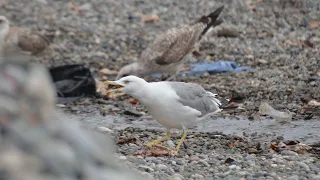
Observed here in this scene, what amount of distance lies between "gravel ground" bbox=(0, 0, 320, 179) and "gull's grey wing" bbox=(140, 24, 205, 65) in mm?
502

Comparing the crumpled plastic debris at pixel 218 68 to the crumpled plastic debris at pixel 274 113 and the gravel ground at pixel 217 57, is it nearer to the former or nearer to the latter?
the gravel ground at pixel 217 57

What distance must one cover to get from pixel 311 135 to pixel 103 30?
25.8 ft

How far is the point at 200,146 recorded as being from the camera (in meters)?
7.00

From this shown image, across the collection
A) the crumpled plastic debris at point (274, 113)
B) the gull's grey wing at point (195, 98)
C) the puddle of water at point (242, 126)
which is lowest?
the puddle of water at point (242, 126)

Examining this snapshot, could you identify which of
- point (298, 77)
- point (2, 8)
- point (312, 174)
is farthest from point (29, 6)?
point (312, 174)

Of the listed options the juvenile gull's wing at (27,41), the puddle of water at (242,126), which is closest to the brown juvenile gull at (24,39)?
the juvenile gull's wing at (27,41)

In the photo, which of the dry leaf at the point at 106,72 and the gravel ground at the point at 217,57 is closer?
the gravel ground at the point at 217,57

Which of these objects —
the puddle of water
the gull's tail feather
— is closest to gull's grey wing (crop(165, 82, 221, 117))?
the puddle of water

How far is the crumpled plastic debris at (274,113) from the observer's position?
27.8 ft

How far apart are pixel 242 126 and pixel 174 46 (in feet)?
11.9

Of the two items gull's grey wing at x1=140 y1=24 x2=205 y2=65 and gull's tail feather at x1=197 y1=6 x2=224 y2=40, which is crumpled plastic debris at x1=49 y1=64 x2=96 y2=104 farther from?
gull's tail feather at x1=197 y1=6 x2=224 y2=40

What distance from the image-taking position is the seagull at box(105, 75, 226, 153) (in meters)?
6.49

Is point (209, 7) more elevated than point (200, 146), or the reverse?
point (209, 7)

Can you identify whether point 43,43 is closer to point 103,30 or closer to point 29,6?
point 103,30
